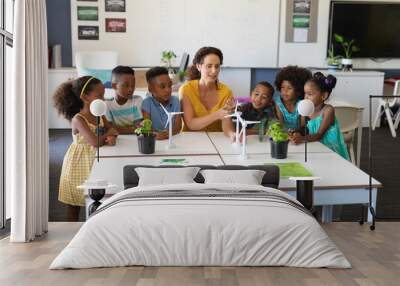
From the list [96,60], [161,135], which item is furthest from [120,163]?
[96,60]

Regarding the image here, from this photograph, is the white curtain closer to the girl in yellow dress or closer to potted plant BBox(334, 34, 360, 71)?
the girl in yellow dress

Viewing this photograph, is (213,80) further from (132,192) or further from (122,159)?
(132,192)

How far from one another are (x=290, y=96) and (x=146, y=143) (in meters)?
1.25

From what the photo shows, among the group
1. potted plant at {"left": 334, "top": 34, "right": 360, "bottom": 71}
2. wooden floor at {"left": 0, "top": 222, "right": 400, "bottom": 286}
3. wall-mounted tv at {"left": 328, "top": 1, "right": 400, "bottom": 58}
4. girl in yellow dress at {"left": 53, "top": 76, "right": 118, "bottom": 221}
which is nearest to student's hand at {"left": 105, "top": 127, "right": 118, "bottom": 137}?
girl in yellow dress at {"left": 53, "top": 76, "right": 118, "bottom": 221}

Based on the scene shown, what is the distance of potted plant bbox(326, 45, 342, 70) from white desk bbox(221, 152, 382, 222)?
4979 mm

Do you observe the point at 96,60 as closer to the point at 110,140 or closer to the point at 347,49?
the point at 347,49

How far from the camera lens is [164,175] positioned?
287 cm

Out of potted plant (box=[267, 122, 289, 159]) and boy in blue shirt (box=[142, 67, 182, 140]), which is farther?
boy in blue shirt (box=[142, 67, 182, 140])

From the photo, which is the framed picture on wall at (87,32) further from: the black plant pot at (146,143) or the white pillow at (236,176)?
the white pillow at (236,176)

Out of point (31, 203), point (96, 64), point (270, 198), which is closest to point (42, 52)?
point (31, 203)

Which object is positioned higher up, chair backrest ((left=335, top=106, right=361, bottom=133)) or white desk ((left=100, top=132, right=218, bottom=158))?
chair backrest ((left=335, top=106, right=361, bottom=133))

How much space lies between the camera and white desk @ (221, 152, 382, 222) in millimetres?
2982

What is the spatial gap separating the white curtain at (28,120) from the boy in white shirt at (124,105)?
4.41ft

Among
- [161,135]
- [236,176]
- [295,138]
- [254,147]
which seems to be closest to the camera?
[236,176]
